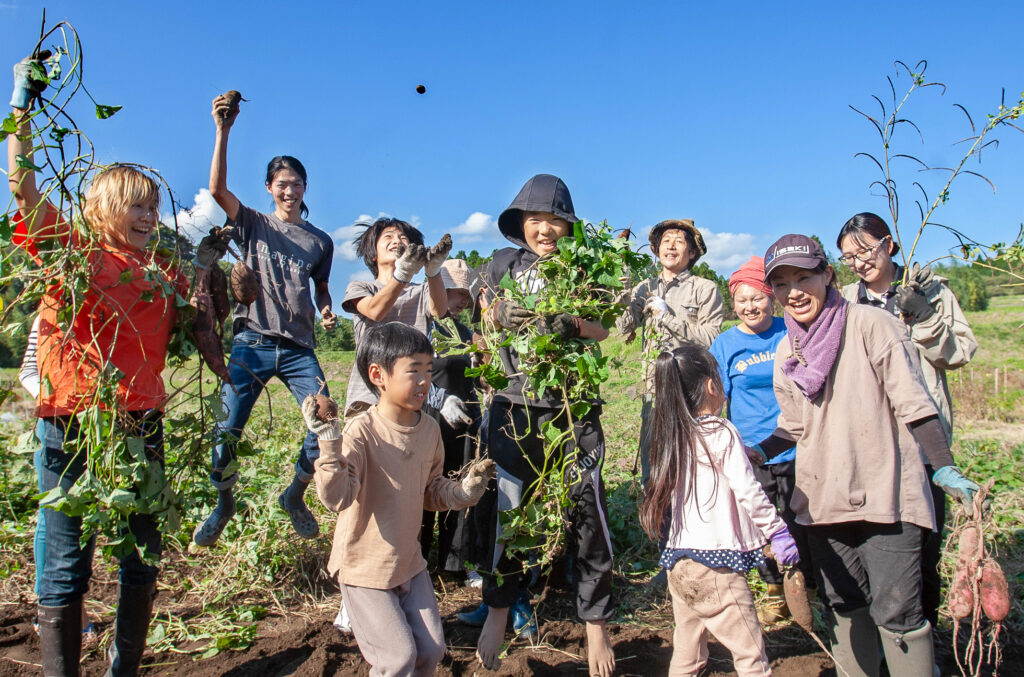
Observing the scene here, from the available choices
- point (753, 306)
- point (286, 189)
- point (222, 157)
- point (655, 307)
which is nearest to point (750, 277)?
point (753, 306)

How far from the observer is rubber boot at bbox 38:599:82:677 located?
2.53 m

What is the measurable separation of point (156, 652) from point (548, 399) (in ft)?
7.22

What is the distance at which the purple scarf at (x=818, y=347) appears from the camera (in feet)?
8.42

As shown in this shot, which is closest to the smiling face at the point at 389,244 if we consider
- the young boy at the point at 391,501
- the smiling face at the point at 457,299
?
the smiling face at the point at 457,299

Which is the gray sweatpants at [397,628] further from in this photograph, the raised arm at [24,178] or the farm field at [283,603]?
the raised arm at [24,178]

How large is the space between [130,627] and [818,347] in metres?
2.87

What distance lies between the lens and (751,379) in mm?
3744

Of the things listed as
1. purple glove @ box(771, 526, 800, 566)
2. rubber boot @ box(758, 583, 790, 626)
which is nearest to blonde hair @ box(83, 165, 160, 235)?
purple glove @ box(771, 526, 800, 566)

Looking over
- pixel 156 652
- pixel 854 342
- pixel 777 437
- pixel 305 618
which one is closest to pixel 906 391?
pixel 854 342

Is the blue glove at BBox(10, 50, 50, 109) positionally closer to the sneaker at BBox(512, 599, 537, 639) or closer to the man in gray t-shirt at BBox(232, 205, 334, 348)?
the man in gray t-shirt at BBox(232, 205, 334, 348)

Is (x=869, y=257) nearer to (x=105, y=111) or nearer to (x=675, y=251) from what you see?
(x=675, y=251)

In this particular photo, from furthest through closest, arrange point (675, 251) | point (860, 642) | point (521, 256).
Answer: point (675, 251), point (521, 256), point (860, 642)

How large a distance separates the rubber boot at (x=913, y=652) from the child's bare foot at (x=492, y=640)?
60.6 inches

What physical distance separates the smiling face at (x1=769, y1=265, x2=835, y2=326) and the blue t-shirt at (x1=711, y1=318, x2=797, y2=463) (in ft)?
3.52
